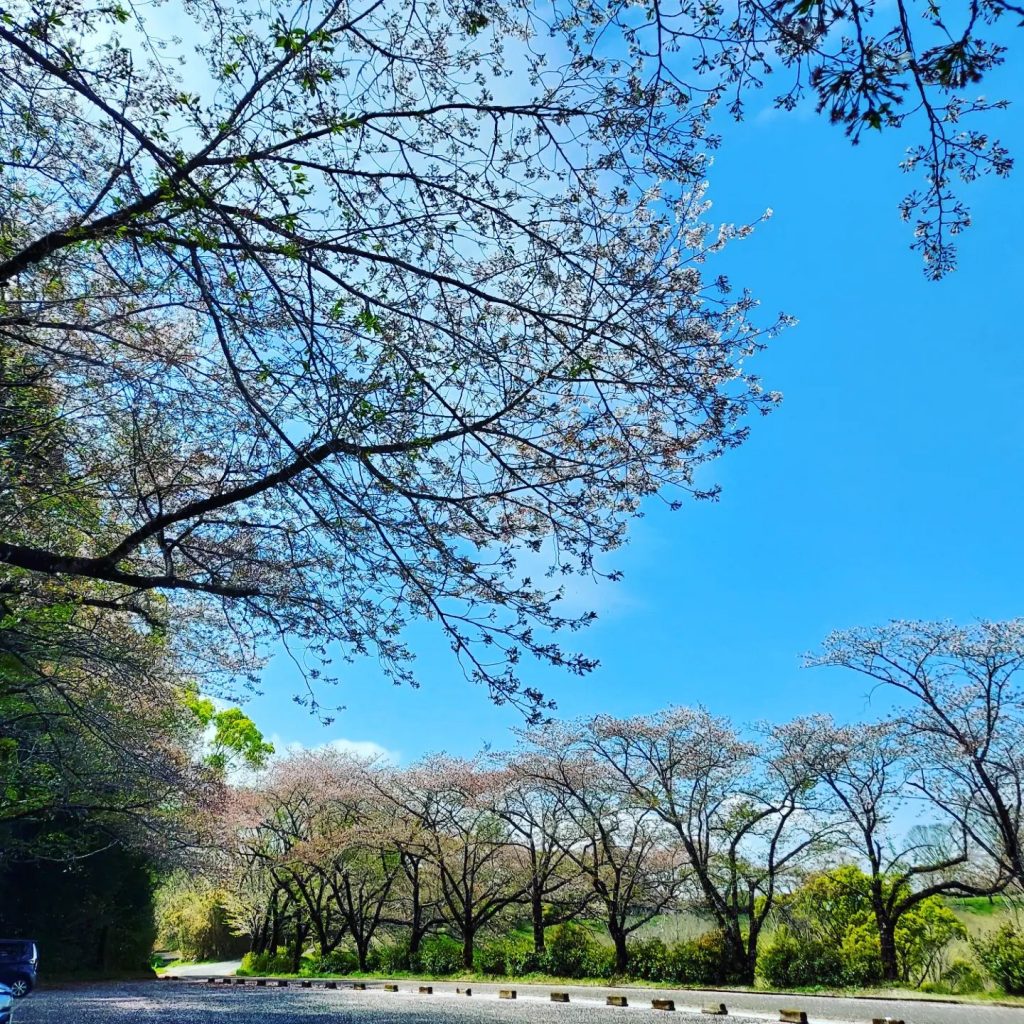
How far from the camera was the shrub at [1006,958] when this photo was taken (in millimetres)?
12305

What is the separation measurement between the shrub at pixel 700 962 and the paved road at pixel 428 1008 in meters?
1.56

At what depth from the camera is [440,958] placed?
72.6ft

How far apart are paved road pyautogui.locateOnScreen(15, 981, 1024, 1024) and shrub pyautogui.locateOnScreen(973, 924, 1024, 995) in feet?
6.78

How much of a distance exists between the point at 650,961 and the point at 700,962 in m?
1.58

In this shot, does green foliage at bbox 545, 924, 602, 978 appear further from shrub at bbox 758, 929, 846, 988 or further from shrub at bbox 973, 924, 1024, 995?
shrub at bbox 973, 924, 1024, 995

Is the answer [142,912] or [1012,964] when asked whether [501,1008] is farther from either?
[142,912]

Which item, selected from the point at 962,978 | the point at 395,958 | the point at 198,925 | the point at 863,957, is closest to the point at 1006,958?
the point at 962,978

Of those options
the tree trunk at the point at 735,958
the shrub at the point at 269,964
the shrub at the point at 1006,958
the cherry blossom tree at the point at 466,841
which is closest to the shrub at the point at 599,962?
the tree trunk at the point at 735,958

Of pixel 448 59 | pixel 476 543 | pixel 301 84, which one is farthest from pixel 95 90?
pixel 476 543

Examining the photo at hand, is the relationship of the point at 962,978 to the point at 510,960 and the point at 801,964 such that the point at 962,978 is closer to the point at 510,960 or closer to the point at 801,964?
the point at 801,964

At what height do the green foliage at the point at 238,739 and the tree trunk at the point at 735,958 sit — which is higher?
the green foliage at the point at 238,739

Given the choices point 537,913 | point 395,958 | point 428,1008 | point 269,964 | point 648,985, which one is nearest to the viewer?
point 428,1008

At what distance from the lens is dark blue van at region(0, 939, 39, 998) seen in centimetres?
1405

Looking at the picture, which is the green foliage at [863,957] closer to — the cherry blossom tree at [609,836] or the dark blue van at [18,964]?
the cherry blossom tree at [609,836]
